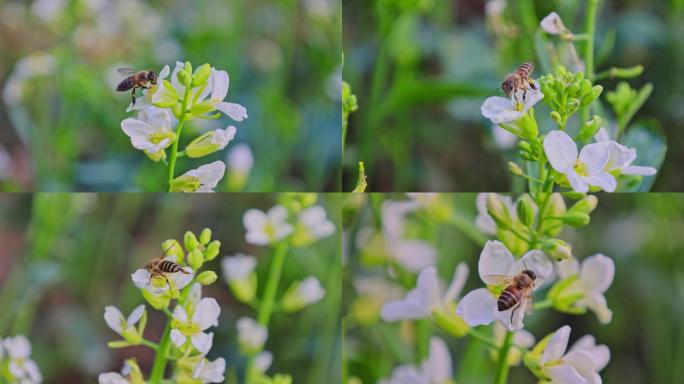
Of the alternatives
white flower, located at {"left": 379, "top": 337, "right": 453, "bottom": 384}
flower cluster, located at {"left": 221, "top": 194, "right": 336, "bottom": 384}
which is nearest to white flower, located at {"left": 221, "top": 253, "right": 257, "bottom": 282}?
flower cluster, located at {"left": 221, "top": 194, "right": 336, "bottom": 384}

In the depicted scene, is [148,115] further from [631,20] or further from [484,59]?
[631,20]

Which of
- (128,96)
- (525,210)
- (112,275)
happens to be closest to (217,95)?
(525,210)

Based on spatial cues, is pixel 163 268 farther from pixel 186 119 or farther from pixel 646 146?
pixel 646 146

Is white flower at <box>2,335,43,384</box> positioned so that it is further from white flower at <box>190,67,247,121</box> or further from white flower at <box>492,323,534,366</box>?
white flower at <box>492,323,534,366</box>

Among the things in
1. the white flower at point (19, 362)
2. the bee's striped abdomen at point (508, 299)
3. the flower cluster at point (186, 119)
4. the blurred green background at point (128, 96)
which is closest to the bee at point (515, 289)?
the bee's striped abdomen at point (508, 299)

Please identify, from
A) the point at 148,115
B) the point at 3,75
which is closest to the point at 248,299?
the point at 148,115

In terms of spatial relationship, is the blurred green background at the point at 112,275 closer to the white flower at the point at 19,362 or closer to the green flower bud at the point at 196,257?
the white flower at the point at 19,362
